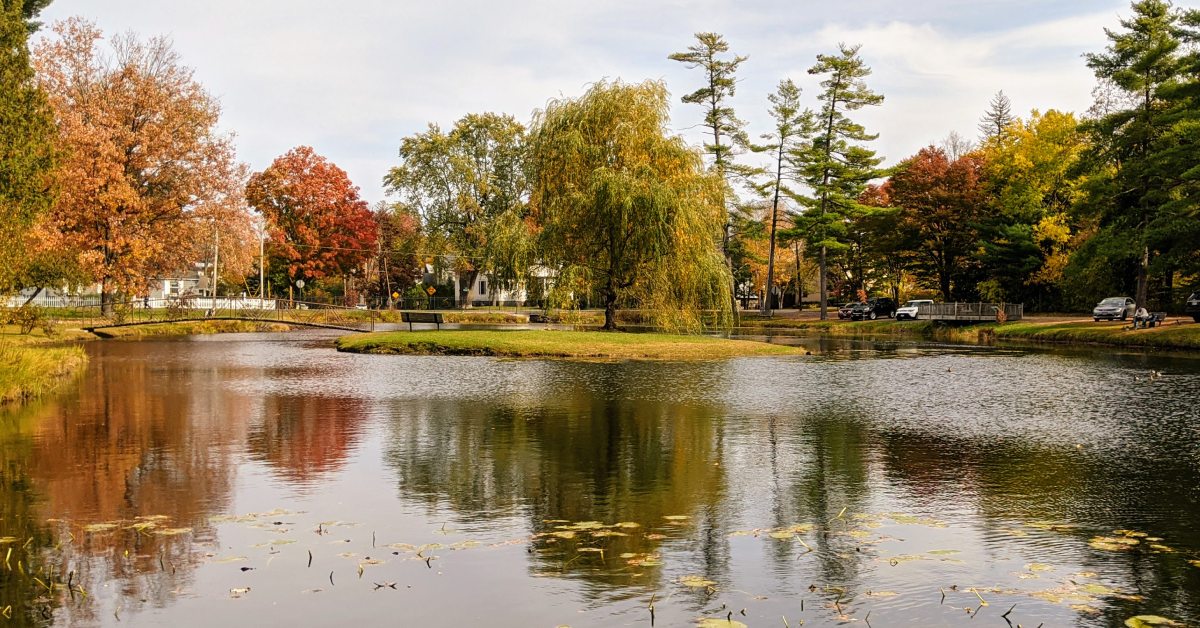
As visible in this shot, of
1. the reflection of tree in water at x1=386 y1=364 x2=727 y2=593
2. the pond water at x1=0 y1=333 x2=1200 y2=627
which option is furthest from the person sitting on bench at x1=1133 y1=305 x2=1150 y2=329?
the reflection of tree in water at x1=386 y1=364 x2=727 y2=593

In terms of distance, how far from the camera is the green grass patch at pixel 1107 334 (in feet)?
141

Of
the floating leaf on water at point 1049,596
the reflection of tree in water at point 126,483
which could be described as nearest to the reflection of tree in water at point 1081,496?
the floating leaf on water at point 1049,596

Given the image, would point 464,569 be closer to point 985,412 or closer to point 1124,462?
point 1124,462

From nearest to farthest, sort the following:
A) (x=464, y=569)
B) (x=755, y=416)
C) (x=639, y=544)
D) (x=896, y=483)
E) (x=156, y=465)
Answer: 1. (x=464, y=569)
2. (x=639, y=544)
3. (x=896, y=483)
4. (x=156, y=465)
5. (x=755, y=416)

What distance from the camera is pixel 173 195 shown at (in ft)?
174

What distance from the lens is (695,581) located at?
25.8ft

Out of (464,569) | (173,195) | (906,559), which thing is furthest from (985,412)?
(173,195)

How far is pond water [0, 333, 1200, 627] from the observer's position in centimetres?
743

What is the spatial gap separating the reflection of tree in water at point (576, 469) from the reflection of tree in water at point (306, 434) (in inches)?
35.6

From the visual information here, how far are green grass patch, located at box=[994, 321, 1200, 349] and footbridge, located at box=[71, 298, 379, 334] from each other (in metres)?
38.1

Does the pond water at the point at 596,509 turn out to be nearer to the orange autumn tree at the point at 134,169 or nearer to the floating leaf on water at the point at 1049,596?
the floating leaf on water at the point at 1049,596

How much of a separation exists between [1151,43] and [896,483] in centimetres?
4784

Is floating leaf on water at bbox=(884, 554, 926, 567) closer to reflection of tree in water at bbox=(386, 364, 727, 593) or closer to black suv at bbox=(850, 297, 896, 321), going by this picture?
reflection of tree in water at bbox=(386, 364, 727, 593)

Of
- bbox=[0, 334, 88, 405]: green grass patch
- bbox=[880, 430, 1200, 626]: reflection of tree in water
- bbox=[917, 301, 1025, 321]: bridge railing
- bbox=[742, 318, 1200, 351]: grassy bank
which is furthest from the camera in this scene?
bbox=[917, 301, 1025, 321]: bridge railing
